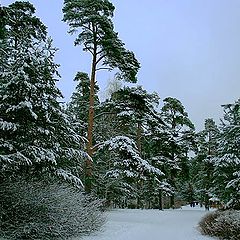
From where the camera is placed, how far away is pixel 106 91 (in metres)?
31.2

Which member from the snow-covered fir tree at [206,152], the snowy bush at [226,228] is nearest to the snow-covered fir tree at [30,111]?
the snowy bush at [226,228]

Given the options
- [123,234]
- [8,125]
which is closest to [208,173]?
[123,234]

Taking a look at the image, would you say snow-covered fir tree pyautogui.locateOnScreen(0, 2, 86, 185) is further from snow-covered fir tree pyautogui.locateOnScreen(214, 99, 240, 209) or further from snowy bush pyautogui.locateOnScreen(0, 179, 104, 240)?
snow-covered fir tree pyautogui.locateOnScreen(214, 99, 240, 209)

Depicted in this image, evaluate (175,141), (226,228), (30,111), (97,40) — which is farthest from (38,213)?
(175,141)

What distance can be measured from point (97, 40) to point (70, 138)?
25.9 feet

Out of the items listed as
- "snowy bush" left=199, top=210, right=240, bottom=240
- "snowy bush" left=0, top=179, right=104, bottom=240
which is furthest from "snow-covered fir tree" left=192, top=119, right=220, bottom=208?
"snowy bush" left=0, top=179, right=104, bottom=240

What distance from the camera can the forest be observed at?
32.2 feet

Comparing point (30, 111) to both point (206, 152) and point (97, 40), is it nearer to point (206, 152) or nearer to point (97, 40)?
point (97, 40)

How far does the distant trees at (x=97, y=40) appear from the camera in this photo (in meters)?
18.9

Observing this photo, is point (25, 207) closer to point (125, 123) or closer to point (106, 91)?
point (125, 123)

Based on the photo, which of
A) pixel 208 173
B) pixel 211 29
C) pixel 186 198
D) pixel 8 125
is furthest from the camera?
pixel 186 198

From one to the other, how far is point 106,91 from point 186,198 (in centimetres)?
2273

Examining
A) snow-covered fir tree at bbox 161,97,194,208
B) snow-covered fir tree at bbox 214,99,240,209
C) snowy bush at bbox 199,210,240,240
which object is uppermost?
snow-covered fir tree at bbox 161,97,194,208

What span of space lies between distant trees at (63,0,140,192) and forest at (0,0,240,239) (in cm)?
5
